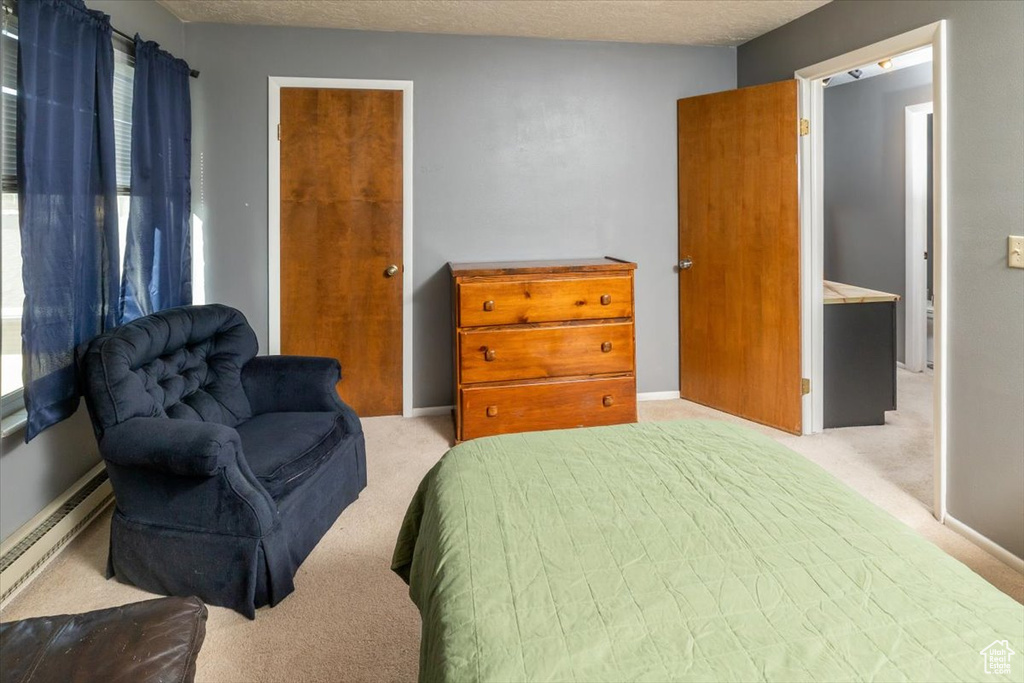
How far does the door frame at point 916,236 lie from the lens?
16.6 ft

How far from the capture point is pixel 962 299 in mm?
2633

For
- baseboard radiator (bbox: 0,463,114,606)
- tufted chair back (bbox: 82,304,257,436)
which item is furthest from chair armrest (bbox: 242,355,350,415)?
baseboard radiator (bbox: 0,463,114,606)

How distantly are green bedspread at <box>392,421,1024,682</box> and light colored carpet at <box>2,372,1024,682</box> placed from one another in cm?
63

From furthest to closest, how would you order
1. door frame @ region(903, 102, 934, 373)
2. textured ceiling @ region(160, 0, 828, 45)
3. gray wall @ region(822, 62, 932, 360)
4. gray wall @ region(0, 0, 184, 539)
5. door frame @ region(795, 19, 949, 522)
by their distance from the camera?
gray wall @ region(822, 62, 932, 360)
door frame @ region(903, 102, 934, 373)
textured ceiling @ region(160, 0, 828, 45)
door frame @ region(795, 19, 949, 522)
gray wall @ region(0, 0, 184, 539)

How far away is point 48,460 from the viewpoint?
257 centimetres

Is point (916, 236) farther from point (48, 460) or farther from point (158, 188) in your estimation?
point (48, 460)

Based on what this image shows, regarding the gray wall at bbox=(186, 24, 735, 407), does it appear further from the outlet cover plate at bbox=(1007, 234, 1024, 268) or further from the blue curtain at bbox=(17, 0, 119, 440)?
the outlet cover plate at bbox=(1007, 234, 1024, 268)

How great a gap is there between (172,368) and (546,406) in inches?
75.6

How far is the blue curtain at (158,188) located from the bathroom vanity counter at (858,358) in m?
3.57

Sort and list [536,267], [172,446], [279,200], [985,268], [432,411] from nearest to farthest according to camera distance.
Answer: [172,446] → [985,268] → [536,267] → [279,200] → [432,411]

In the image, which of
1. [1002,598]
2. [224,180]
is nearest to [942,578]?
[1002,598]

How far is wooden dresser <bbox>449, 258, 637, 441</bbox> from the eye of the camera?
3664mm

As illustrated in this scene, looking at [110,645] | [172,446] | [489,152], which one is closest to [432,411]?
[489,152]

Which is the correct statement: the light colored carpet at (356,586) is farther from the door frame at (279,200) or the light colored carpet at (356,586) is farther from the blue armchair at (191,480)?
the door frame at (279,200)
